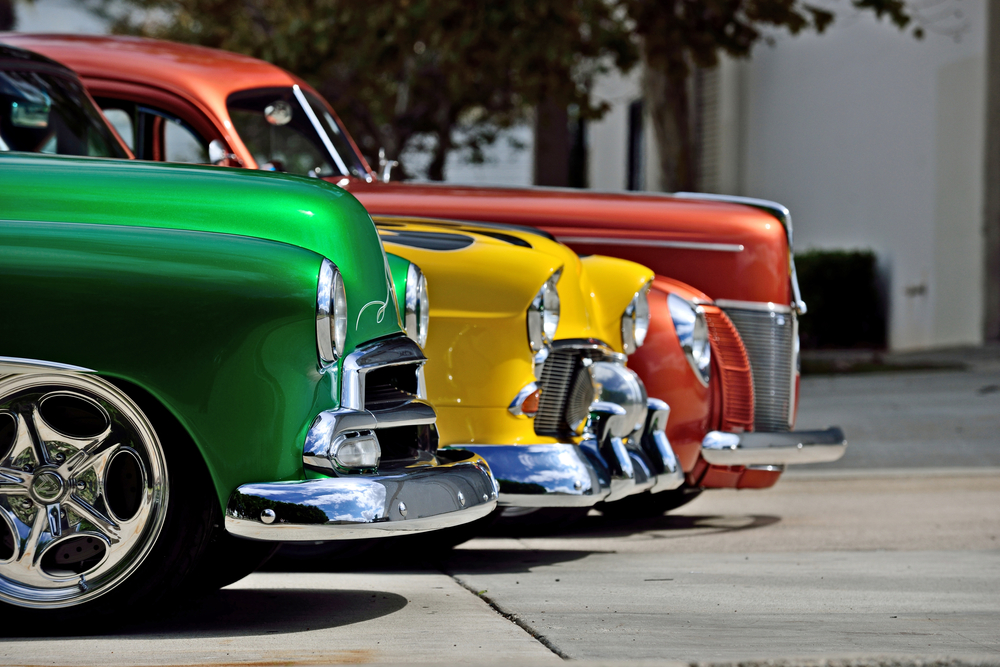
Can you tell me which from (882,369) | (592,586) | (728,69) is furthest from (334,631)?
(728,69)

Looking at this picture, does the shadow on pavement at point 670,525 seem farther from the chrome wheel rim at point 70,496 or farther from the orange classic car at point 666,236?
the chrome wheel rim at point 70,496

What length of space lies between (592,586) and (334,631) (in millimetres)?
1109

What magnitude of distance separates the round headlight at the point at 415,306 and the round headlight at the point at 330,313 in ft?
2.31

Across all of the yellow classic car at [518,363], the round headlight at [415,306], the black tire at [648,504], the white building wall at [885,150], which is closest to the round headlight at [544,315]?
the yellow classic car at [518,363]

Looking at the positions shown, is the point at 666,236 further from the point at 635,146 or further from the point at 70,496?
the point at 635,146

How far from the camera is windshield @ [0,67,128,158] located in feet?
15.7

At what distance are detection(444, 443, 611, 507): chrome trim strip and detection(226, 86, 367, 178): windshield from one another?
208 centimetres

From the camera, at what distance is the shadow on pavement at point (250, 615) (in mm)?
3506

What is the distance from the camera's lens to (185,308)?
3.41 m

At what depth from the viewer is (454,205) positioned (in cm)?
584

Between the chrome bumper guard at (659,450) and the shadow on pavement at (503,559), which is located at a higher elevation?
the chrome bumper guard at (659,450)

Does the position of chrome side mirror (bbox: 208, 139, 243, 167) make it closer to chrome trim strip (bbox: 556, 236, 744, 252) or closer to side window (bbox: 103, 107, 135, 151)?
side window (bbox: 103, 107, 135, 151)

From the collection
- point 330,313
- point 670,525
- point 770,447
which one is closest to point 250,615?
point 330,313

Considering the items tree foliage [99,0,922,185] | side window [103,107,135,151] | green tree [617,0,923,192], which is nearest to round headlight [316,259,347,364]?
side window [103,107,135,151]
